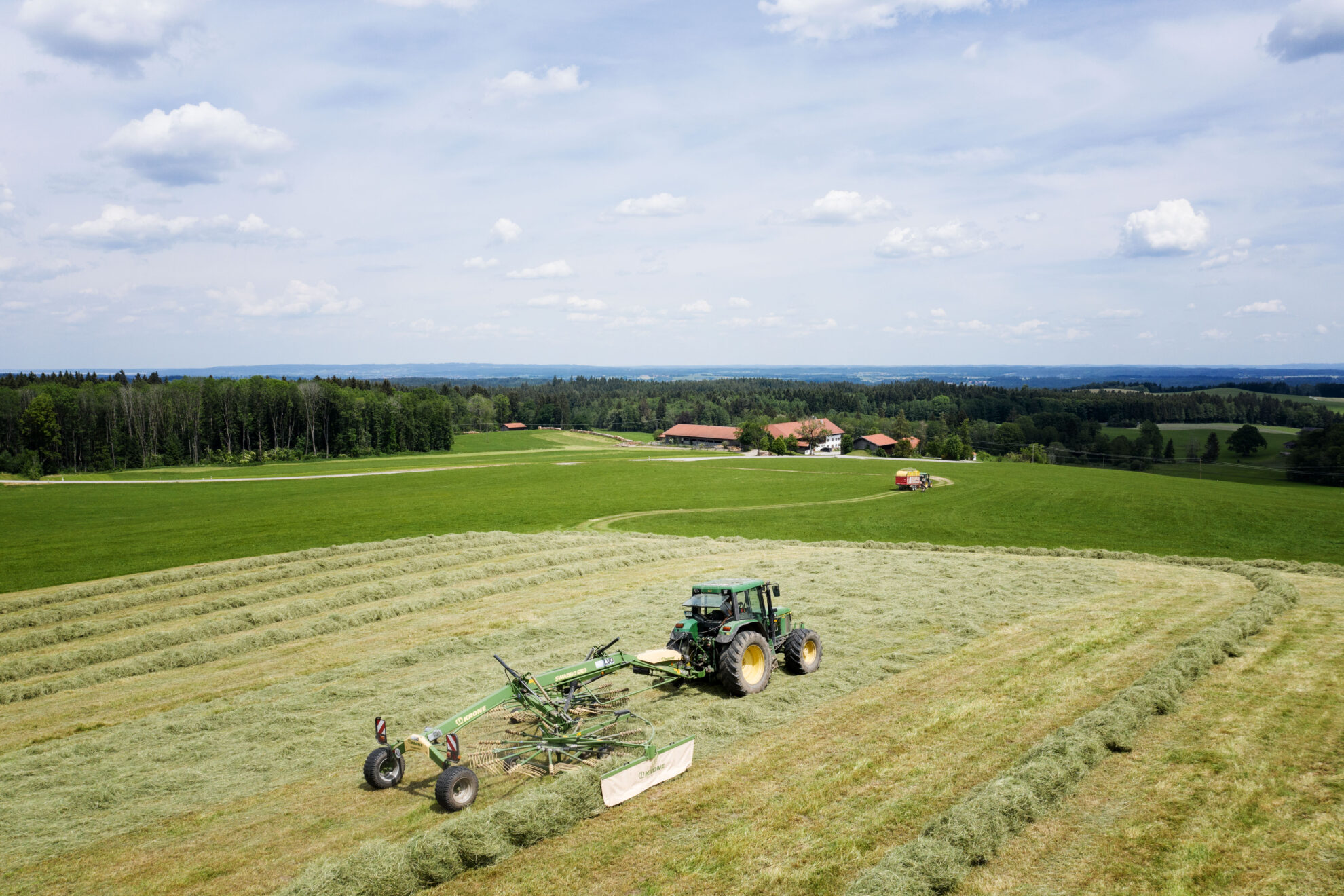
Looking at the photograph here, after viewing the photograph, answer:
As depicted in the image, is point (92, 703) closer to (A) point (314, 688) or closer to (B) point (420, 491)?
(A) point (314, 688)

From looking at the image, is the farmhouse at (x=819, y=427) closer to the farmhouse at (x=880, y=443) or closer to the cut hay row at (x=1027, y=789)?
the farmhouse at (x=880, y=443)

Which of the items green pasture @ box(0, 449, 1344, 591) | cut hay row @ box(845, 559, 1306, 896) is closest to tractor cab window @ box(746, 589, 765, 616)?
cut hay row @ box(845, 559, 1306, 896)

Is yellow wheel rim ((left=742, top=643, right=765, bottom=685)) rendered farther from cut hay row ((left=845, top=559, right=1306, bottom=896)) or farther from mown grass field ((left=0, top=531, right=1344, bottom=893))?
cut hay row ((left=845, top=559, right=1306, bottom=896))

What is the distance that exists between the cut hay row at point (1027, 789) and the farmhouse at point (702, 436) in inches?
5197

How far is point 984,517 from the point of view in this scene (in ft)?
152

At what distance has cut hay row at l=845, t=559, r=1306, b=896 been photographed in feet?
26.6

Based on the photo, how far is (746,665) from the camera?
14.2 m

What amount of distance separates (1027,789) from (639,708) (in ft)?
22.0

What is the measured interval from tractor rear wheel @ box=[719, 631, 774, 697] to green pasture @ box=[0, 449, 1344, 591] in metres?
25.5

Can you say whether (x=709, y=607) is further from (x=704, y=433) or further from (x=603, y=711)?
(x=704, y=433)

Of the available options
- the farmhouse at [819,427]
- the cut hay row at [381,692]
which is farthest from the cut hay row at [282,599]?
the farmhouse at [819,427]

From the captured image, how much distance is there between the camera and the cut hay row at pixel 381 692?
10695 millimetres

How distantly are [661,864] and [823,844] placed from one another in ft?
6.77

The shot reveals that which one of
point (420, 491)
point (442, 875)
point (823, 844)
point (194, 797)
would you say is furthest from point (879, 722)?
point (420, 491)
